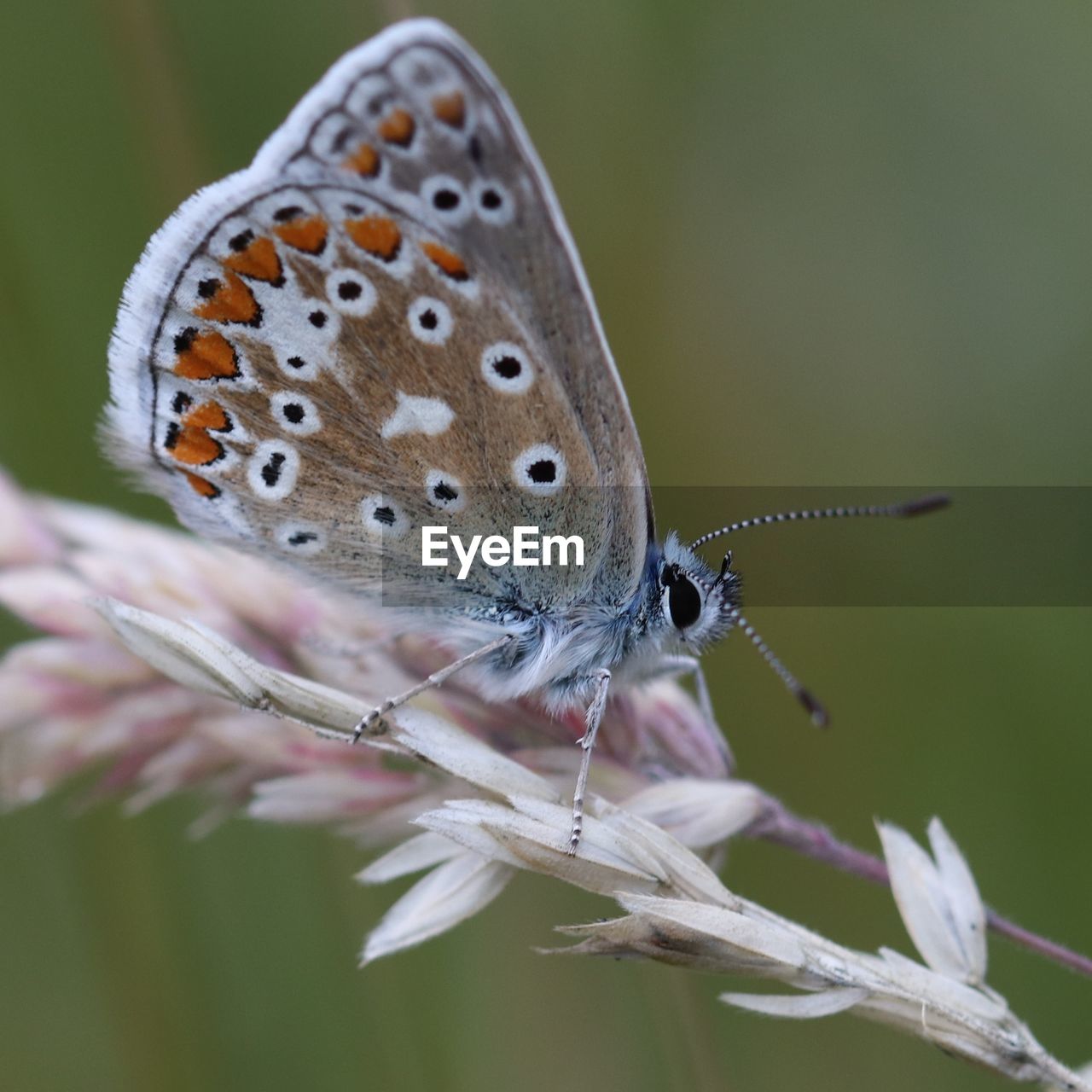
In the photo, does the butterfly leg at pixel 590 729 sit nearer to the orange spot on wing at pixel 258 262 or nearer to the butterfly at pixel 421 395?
the butterfly at pixel 421 395

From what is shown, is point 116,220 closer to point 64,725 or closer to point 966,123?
point 64,725

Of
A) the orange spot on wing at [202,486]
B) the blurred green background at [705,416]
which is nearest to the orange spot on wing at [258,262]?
the orange spot on wing at [202,486]

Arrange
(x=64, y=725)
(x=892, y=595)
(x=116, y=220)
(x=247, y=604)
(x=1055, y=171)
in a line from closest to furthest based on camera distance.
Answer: (x=64, y=725), (x=247, y=604), (x=116, y=220), (x=892, y=595), (x=1055, y=171)

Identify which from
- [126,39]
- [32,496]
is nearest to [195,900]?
[32,496]

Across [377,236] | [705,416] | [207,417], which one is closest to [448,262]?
[377,236]

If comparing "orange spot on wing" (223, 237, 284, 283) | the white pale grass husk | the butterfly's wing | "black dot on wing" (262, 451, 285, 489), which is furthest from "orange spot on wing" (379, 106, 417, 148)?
the white pale grass husk

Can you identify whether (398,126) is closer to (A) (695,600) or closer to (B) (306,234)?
(B) (306,234)
